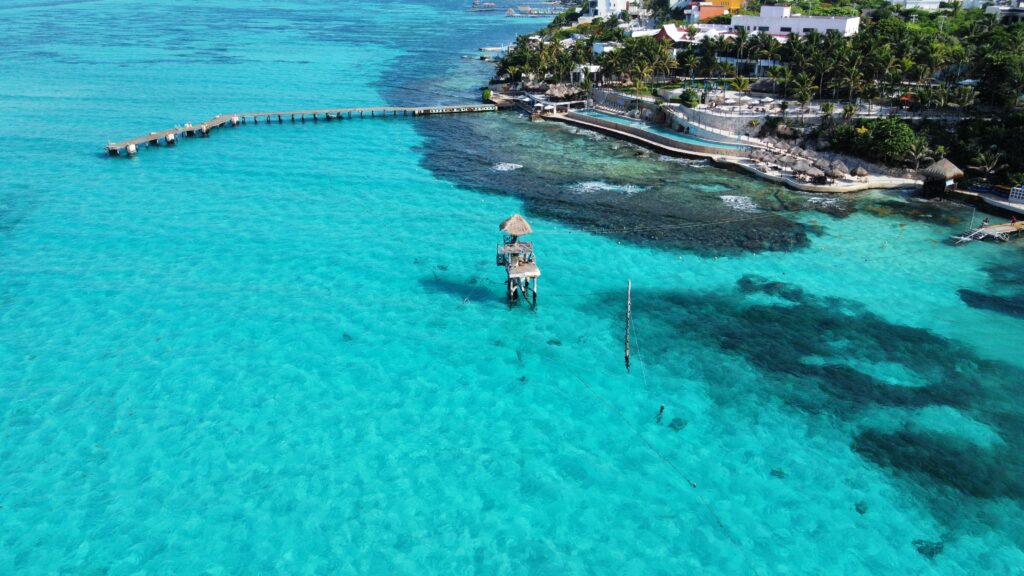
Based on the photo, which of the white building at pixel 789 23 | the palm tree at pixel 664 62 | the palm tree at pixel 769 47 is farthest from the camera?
the white building at pixel 789 23

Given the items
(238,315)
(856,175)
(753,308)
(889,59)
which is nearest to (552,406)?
(753,308)

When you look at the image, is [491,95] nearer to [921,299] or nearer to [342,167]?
[342,167]

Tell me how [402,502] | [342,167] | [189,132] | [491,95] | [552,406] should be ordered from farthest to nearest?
[491,95] → [189,132] → [342,167] → [552,406] → [402,502]

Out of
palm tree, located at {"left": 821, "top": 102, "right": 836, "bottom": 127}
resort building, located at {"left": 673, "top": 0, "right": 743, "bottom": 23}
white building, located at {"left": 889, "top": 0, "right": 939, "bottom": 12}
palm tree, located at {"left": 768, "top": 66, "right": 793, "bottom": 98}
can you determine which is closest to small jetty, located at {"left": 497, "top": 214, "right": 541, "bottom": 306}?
palm tree, located at {"left": 821, "top": 102, "right": 836, "bottom": 127}

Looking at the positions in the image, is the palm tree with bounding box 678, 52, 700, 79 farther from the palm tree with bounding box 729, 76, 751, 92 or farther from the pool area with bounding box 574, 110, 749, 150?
the pool area with bounding box 574, 110, 749, 150

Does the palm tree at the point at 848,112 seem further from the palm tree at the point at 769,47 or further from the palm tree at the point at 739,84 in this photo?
the palm tree at the point at 769,47

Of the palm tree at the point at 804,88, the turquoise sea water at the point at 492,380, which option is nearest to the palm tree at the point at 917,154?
the turquoise sea water at the point at 492,380
